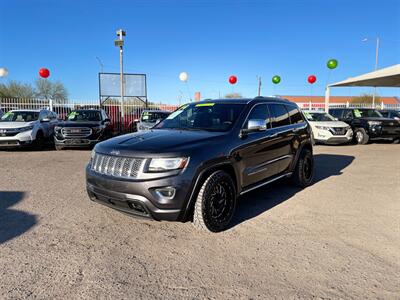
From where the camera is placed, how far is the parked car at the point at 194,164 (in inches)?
135

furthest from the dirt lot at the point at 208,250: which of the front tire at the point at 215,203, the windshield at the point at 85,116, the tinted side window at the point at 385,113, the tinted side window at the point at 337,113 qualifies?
the tinted side window at the point at 385,113

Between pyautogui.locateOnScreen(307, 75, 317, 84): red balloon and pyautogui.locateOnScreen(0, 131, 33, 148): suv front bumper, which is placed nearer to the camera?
pyautogui.locateOnScreen(0, 131, 33, 148): suv front bumper

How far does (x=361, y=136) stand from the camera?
14.4 metres

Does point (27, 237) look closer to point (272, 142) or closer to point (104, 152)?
point (104, 152)

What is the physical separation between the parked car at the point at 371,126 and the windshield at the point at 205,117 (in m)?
11.8

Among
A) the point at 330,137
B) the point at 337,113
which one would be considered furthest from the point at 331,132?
the point at 337,113

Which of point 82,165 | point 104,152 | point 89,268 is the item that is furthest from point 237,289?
point 82,165

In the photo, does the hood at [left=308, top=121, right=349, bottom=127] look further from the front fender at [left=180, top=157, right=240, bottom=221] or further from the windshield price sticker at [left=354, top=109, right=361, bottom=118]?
the front fender at [left=180, top=157, right=240, bottom=221]

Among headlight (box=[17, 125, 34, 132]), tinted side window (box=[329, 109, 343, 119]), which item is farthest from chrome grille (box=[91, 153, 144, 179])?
tinted side window (box=[329, 109, 343, 119])

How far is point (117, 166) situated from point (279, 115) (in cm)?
325

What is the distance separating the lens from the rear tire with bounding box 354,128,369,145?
14227mm

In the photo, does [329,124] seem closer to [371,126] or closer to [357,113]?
[371,126]

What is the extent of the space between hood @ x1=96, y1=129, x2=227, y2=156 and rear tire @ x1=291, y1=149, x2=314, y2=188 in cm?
255

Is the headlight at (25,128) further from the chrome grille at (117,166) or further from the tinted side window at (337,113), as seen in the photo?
the tinted side window at (337,113)
